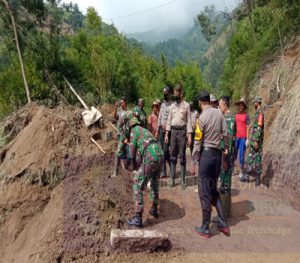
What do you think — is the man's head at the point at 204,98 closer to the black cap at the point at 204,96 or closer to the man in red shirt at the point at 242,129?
the black cap at the point at 204,96

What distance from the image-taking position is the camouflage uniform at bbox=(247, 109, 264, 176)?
6719mm

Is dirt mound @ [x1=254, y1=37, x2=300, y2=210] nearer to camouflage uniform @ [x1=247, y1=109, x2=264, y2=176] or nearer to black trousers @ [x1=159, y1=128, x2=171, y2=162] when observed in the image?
camouflage uniform @ [x1=247, y1=109, x2=264, y2=176]

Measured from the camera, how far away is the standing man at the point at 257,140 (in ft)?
22.1

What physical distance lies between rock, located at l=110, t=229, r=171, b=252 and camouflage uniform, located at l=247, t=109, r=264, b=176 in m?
3.18

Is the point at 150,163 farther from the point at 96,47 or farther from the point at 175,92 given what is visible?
the point at 96,47

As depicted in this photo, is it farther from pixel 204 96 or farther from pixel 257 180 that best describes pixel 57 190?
pixel 257 180

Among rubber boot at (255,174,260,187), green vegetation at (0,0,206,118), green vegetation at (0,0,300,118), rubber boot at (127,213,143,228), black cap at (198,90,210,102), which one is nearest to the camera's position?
black cap at (198,90,210,102)

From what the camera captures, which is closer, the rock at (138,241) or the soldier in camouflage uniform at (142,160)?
the rock at (138,241)

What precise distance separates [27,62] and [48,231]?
39.3 feet

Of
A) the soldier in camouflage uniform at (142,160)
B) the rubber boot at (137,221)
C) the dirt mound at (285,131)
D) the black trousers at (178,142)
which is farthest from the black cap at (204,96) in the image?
the dirt mound at (285,131)

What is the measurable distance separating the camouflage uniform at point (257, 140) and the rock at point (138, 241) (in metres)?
3.18

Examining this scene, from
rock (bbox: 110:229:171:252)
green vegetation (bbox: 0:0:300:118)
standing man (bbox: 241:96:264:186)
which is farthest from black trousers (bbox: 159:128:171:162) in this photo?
green vegetation (bbox: 0:0:300:118)

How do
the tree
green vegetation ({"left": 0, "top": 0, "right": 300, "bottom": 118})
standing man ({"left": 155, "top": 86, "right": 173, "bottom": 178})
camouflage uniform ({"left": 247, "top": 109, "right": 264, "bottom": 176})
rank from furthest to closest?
the tree, green vegetation ({"left": 0, "top": 0, "right": 300, "bottom": 118}), standing man ({"left": 155, "top": 86, "right": 173, "bottom": 178}), camouflage uniform ({"left": 247, "top": 109, "right": 264, "bottom": 176})

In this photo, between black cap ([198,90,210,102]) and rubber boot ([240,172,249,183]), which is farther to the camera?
rubber boot ([240,172,249,183])
